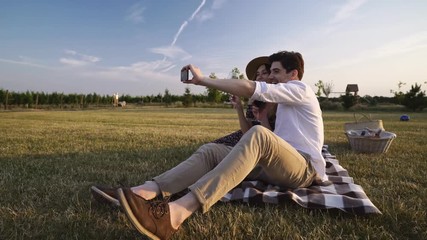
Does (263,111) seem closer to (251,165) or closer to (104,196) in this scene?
(251,165)

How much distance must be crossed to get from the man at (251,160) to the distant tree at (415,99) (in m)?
38.2

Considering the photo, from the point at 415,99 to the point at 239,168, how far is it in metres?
39.4

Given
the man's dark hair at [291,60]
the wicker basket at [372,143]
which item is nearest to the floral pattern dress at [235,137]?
the man's dark hair at [291,60]

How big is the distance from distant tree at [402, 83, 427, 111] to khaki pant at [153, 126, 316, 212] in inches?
1512

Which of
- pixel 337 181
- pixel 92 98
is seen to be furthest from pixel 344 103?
pixel 92 98

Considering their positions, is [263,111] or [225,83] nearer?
[225,83]

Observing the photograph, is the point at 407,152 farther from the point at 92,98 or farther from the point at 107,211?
the point at 92,98

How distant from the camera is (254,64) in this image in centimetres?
370

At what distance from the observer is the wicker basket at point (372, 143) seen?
5282 mm

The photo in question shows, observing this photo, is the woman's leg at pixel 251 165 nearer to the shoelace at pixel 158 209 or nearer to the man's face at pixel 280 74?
the shoelace at pixel 158 209

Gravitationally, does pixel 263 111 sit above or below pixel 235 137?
above

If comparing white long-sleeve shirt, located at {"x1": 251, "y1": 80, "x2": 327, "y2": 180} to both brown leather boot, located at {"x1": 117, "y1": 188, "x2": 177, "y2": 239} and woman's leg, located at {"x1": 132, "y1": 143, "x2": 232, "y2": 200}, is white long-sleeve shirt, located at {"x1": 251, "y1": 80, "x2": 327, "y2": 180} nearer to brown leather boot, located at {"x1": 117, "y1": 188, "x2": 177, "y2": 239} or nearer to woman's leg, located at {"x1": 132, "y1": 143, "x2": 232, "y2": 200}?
woman's leg, located at {"x1": 132, "y1": 143, "x2": 232, "y2": 200}

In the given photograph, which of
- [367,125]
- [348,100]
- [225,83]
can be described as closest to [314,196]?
[225,83]

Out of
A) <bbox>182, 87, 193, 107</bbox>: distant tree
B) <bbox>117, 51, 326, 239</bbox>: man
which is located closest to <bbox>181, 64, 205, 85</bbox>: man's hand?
<bbox>117, 51, 326, 239</bbox>: man
